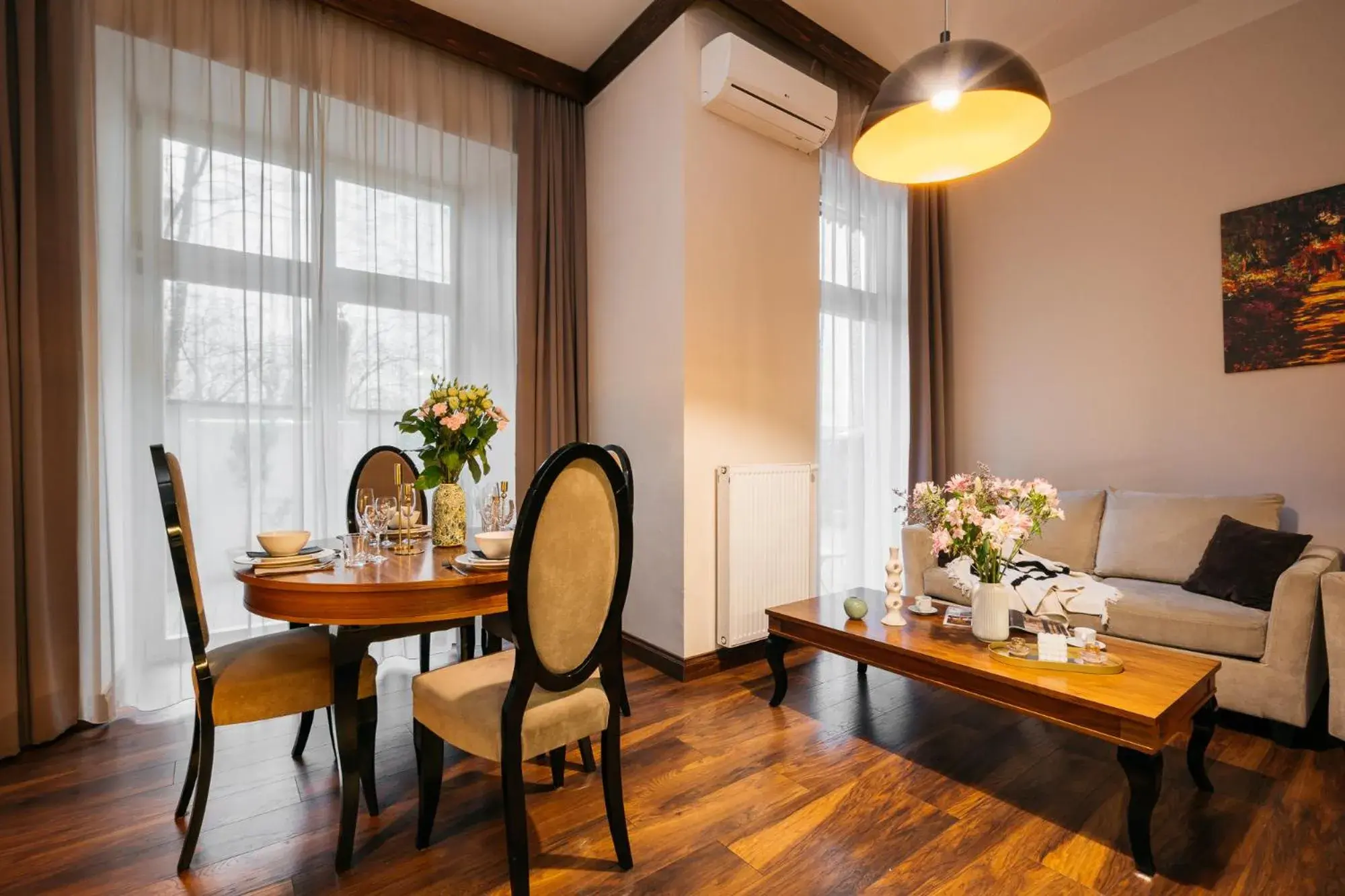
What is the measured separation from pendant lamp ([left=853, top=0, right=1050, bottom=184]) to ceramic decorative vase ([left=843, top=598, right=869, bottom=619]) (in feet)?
Result: 5.05

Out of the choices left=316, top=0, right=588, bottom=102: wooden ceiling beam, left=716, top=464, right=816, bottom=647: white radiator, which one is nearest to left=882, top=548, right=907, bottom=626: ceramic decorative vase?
left=716, top=464, right=816, bottom=647: white radiator

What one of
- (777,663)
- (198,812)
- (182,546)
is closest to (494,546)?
(182,546)

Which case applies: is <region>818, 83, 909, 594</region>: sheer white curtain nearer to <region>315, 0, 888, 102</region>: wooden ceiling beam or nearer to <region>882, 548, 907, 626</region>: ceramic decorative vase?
<region>315, 0, 888, 102</region>: wooden ceiling beam

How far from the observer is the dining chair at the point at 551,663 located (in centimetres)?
140

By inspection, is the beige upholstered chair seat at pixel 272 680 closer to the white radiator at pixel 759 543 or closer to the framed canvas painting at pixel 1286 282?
the white radiator at pixel 759 543

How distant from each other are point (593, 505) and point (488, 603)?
43 centimetres

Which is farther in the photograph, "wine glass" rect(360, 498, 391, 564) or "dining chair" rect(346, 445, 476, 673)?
"dining chair" rect(346, 445, 476, 673)

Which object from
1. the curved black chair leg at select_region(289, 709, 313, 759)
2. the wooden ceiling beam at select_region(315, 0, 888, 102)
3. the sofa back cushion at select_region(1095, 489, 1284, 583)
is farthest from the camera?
the wooden ceiling beam at select_region(315, 0, 888, 102)

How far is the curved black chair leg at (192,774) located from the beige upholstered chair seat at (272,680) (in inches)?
4.8

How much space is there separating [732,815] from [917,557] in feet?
6.24

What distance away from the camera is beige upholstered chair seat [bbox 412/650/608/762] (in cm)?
146

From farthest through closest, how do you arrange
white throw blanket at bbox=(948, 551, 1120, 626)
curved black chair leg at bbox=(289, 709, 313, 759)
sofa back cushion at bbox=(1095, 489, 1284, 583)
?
sofa back cushion at bbox=(1095, 489, 1284, 583) → white throw blanket at bbox=(948, 551, 1120, 626) → curved black chair leg at bbox=(289, 709, 313, 759)

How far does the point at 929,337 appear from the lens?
4.11m

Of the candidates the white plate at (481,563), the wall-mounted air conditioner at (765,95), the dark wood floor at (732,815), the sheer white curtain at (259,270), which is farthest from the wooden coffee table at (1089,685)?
the wall-mounted air conditioner at (765,95)
